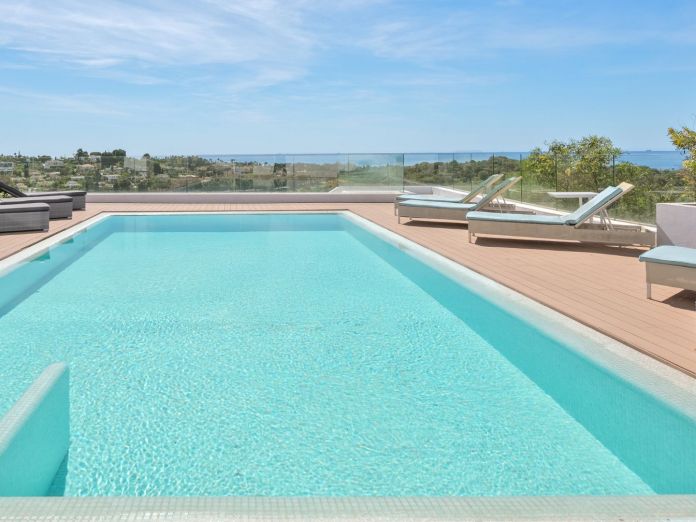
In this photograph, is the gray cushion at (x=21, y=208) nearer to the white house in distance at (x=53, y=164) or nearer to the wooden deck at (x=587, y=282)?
the wooden deck at (x=587, y=282)

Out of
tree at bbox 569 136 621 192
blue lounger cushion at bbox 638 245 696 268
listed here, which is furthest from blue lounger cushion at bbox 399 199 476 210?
blue lounger cushion at bbox 638 245 696 268

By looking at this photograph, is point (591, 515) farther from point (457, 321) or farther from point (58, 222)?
point (58, 222)

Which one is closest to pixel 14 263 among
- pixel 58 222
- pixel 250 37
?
pixel 58 222

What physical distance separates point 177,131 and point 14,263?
1414 inches

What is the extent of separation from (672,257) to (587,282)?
1.15 metres

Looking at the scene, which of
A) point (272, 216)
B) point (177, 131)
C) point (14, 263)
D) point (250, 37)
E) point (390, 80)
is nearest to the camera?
point (14, 263)

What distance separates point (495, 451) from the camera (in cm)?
307

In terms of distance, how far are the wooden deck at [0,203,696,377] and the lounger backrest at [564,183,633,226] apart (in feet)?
1.35

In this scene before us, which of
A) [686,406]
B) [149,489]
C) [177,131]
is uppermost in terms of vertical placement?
[177,131]

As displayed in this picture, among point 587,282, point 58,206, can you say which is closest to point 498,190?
point 587,282

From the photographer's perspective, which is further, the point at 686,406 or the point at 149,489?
the point at 686,406

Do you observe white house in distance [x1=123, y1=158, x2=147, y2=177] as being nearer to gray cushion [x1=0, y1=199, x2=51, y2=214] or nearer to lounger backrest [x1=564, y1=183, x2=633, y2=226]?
gray cushion [x1=0, y1=199, x2=51, y2=214]

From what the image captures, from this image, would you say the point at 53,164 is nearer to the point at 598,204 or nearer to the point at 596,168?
the point at 596,168

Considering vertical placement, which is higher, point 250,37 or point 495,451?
point 250,37
